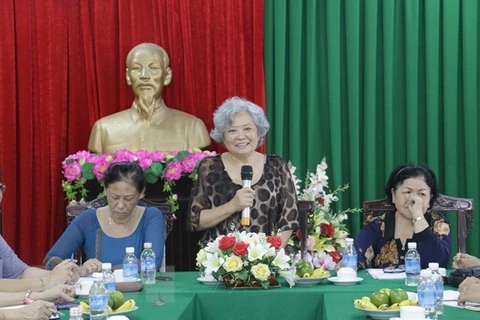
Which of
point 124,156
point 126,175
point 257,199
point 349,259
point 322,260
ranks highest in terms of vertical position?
point 124,156

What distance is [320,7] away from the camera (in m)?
5.73

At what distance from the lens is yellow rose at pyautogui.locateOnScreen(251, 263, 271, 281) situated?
117 inches

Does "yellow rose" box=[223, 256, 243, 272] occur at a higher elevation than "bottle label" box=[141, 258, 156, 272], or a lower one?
higher

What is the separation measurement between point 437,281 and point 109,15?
12.5 ft

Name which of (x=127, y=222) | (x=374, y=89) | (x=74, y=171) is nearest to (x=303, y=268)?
(x=127, y=222)

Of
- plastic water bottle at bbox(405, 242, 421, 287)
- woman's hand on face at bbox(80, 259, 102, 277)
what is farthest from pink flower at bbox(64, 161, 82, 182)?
plastic water bottle at bbox(405, 242, 421, 287)

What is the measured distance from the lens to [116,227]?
12.2 feet

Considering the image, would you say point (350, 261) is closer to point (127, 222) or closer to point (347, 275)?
point (347, 275)

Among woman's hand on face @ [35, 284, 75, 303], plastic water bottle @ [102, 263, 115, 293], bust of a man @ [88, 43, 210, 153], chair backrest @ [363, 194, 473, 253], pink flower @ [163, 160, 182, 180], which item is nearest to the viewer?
woman's hand on face @ [35, 284, 75, 303]

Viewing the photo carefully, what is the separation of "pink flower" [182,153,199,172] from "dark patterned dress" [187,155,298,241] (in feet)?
3.74

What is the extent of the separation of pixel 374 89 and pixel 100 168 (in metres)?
1.90

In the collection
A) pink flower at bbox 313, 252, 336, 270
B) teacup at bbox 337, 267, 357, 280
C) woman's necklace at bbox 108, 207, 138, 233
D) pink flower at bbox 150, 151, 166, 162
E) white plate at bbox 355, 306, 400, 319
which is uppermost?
pink flower at bbox 150, 151, 166, 162

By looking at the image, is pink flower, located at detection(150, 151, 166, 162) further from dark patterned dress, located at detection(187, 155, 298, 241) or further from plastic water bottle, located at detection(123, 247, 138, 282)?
plastic water bottle, located at detection(123, 247, 138, 282)

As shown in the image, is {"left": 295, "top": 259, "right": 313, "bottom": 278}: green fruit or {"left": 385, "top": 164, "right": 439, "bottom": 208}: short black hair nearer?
{"left": 295, "top": 259, "right": 313, "bottom": 278}: green fruit
